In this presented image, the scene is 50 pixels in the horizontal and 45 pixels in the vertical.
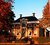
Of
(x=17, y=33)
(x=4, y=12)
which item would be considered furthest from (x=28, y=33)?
(x=4, y=12)

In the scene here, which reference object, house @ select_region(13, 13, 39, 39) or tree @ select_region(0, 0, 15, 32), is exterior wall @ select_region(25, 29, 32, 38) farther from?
tree @ select_region(0, 0, 15, 32)

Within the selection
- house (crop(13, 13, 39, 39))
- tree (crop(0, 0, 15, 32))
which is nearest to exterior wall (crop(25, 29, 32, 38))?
house (crop(13, 13, 39, 39))

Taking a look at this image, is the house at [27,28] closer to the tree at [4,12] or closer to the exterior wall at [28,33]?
the exterior wall at [28,33]

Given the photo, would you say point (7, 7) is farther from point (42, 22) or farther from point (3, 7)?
point (42, 22)

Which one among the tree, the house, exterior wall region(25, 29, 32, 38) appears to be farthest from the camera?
exterior wall region(25, 29, 32, 38)

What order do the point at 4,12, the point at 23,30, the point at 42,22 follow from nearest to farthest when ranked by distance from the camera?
the point at 4,12 → the point at 42,22 → the point at 23,30

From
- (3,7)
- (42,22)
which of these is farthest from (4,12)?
(42,22)

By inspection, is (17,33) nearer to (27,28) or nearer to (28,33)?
(28,33)

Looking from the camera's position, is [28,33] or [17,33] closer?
[28,33]

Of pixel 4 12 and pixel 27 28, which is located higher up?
pixel 4 12

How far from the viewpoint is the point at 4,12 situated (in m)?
41.9

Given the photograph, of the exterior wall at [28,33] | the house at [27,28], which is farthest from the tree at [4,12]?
the exterior wall at [28,33]

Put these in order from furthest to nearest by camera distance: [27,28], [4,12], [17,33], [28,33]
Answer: [17,33] < [28,33] < [27,28] < [4,12]

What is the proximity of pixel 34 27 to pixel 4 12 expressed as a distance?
26.5m
